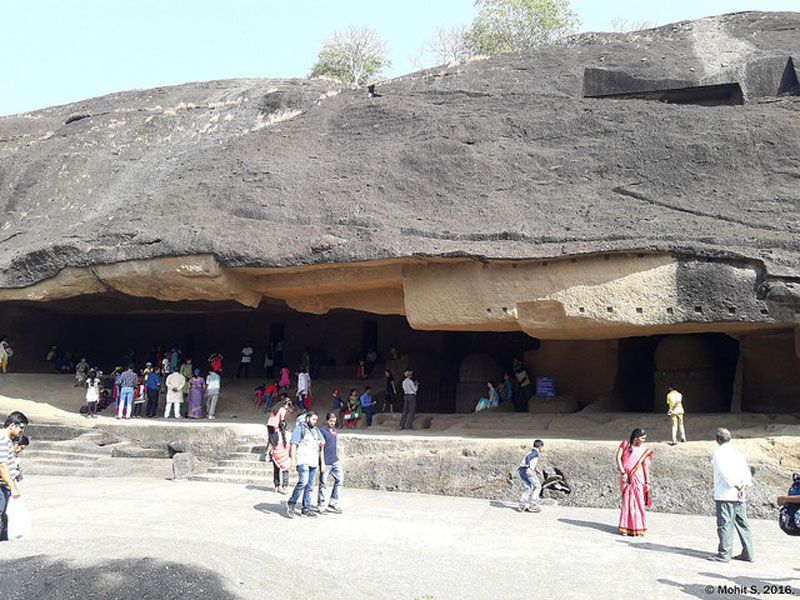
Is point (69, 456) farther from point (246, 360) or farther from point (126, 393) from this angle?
point (246, 360)

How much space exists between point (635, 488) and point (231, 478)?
5714mm

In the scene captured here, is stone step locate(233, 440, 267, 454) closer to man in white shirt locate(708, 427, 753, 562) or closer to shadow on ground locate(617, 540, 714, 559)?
shadow on ground locate(617, 540, 714, 559)

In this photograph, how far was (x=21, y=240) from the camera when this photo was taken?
47.0 ft

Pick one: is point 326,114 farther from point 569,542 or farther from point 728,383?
point 569,542

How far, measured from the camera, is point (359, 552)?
21.4 ft

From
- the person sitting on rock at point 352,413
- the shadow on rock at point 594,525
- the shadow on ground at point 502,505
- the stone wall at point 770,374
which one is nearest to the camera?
the shadow on rock at point 594,525

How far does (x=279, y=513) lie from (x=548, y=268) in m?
4.89

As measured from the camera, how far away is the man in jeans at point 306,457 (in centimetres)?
791

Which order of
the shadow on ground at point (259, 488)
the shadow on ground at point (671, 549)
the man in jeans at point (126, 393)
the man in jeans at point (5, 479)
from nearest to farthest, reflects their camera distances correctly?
the man in jeans at point (5, 479) → the shadow on ground at point (671, 549) → the shadow on ground at point (259, 488) → the man in jeans at point (126, 393)

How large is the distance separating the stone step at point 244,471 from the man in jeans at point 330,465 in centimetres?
252

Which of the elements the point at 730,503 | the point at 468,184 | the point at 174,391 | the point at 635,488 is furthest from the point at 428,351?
the point at 730,503

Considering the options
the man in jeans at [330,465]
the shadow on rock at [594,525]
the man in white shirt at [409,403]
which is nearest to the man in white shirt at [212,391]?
the man in white shirt at [409,403]

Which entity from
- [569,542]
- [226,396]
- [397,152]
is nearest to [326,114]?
[397,152]

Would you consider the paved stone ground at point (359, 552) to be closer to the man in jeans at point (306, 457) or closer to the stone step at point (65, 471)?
the man in jeans at point (306, 457)
